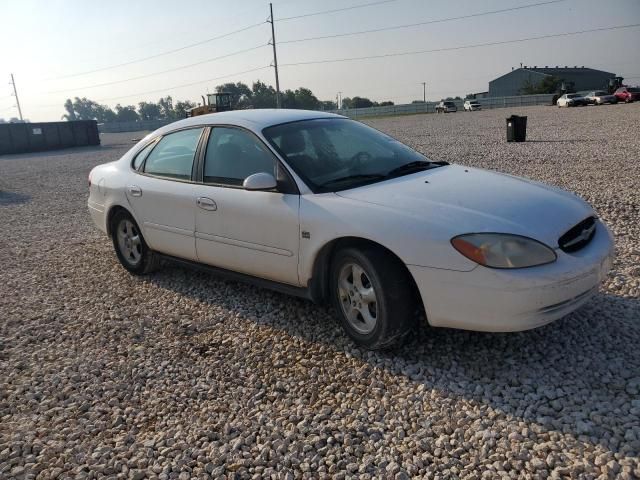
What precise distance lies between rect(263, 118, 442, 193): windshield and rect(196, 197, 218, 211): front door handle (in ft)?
2.30

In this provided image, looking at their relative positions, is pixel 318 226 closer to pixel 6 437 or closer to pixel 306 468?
pixel 306 468

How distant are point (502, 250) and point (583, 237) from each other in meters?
0.75

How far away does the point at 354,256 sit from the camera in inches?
135

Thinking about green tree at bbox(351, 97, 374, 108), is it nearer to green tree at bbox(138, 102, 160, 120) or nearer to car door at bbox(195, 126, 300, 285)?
green tree at bbox(138, 102, 160, 120)

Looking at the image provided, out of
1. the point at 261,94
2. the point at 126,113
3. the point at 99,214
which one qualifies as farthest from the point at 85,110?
the point at 99,214

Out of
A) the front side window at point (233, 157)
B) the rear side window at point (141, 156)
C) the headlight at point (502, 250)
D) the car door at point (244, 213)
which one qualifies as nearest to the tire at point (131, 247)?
the rear side window at point (141, 156)

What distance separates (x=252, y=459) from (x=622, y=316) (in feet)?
9.00

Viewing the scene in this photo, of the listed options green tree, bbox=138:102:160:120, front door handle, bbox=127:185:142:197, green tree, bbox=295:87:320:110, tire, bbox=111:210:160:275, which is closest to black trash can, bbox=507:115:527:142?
tire, bbox=111:210:160:275

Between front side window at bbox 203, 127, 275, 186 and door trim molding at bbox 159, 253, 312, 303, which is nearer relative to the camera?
door trim molding at bbox 159, 253, 312, 303

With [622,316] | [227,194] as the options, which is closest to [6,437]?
[227,194]

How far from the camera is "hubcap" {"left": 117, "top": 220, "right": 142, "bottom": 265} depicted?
5.45 m

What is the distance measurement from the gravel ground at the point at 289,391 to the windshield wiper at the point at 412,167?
3.93ft

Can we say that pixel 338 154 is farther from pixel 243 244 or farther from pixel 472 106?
pixel 472 106

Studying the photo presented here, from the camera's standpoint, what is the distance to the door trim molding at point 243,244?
3.88m
